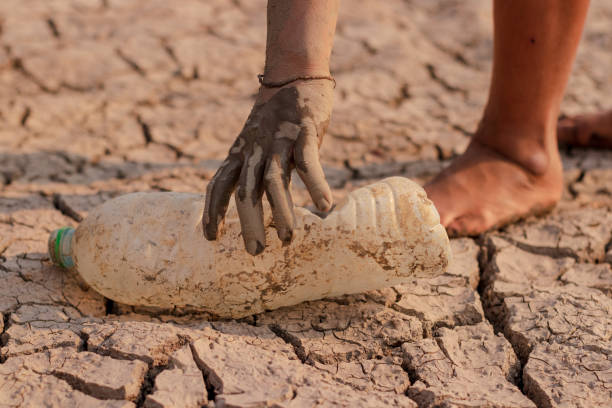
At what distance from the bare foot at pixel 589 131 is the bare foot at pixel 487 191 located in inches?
22.3

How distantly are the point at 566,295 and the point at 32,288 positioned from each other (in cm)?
140

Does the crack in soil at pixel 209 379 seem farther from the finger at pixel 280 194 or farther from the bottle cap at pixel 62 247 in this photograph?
the bottle cap at pixel 62 247

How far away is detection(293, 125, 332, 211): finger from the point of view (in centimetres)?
150

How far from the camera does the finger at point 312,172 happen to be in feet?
4.91

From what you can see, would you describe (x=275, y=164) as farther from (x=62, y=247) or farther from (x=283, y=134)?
(x=62, y=247)

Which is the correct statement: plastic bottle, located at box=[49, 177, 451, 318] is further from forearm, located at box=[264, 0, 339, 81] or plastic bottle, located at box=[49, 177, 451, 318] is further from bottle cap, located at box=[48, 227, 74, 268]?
forearm, located at box=[264, 0, 339, 81]

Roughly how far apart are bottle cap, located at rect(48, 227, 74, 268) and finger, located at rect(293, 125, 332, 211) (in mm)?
679

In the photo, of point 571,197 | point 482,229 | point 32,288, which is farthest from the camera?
point 571,197

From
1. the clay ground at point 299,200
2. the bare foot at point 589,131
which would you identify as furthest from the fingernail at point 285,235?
the bare foot at point 589,131

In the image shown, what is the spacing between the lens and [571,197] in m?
2.45

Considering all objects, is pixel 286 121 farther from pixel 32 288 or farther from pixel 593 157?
pixel 593 157

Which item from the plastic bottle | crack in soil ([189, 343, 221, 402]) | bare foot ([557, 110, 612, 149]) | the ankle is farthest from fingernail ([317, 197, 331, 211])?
bare foot ([557, 110, 612, 149])

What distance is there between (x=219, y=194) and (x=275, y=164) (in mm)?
145

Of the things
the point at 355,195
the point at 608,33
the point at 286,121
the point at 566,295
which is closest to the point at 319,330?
the point at 355,195
